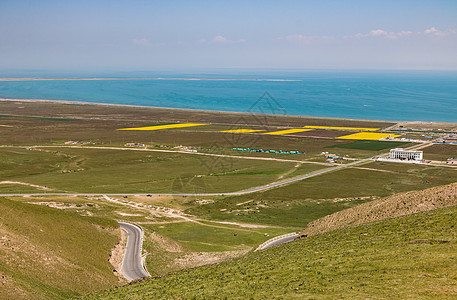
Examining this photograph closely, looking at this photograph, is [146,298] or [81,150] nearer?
[146,298]

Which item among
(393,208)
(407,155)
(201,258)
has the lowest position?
(201,258)

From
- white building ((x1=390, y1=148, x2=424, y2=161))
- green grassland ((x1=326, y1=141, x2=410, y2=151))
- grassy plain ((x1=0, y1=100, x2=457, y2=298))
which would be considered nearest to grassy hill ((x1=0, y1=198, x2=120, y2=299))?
grassy plain ((x1=0, y1=100, x2=457, y2=298))

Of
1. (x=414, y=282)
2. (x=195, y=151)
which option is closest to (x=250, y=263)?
(x=414, y=282)

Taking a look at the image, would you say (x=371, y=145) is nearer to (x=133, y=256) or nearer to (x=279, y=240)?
(x=279, y=240)

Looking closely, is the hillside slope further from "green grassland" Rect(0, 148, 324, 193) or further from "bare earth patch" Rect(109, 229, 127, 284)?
"green grassland" Rect(0, 148, 324, 193)

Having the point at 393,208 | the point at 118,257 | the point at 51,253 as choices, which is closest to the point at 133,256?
the point at 118,257

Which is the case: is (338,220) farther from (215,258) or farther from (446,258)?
(446,258)
